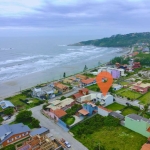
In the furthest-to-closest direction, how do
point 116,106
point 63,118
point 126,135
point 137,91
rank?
point 137,91
point 116,106
point 63,118
point 126,135

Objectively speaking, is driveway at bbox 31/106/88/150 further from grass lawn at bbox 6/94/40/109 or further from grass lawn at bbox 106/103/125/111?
grass lawn at bbox 106/103/125/111

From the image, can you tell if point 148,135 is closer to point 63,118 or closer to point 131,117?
point 131,117

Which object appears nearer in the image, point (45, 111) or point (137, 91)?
point (45, 111)

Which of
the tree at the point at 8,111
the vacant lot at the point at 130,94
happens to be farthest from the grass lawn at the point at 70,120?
the vacant lot at the point at 130,94

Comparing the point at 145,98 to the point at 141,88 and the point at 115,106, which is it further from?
the point at 115,106

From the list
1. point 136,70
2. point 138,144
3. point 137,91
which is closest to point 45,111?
point 138,144

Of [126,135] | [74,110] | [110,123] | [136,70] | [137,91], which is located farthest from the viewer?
[136,70]

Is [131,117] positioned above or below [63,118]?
above

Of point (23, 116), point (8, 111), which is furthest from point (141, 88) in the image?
point (8, 111)
